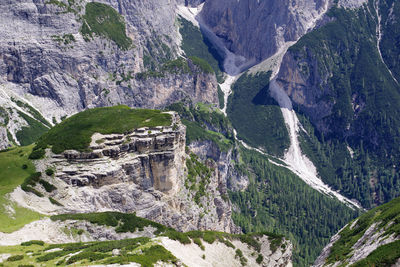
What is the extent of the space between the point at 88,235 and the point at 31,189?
1481 centimetres

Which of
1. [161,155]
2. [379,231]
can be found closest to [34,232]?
[161,155]

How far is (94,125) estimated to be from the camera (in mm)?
106938

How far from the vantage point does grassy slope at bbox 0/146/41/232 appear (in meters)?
78.3

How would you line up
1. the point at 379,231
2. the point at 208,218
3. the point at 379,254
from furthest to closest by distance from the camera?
the point at 208,218 → the point at 379,231 → the point at 379,254

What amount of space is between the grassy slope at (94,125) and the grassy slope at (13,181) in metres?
5.76

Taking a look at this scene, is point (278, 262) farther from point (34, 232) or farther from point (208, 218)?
point (34, 232)

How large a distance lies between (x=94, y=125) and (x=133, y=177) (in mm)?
16219

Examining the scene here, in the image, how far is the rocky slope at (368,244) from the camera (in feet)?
186

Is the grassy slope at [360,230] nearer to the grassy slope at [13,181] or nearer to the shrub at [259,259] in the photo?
the shrub at [259,259]

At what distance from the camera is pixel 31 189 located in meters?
87.4

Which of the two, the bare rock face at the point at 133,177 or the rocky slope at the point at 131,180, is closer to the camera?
the rocky slope at the point at 131,180

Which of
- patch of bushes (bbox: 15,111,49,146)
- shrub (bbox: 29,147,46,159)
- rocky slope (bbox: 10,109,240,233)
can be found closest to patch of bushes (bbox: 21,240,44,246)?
rocky slope (bbox: 10,109,240,233)

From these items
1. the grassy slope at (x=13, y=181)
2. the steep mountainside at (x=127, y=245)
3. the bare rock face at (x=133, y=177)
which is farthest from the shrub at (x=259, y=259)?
the grassy slope at (x=13, y=181)

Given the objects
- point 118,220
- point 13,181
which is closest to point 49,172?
point 13,181
